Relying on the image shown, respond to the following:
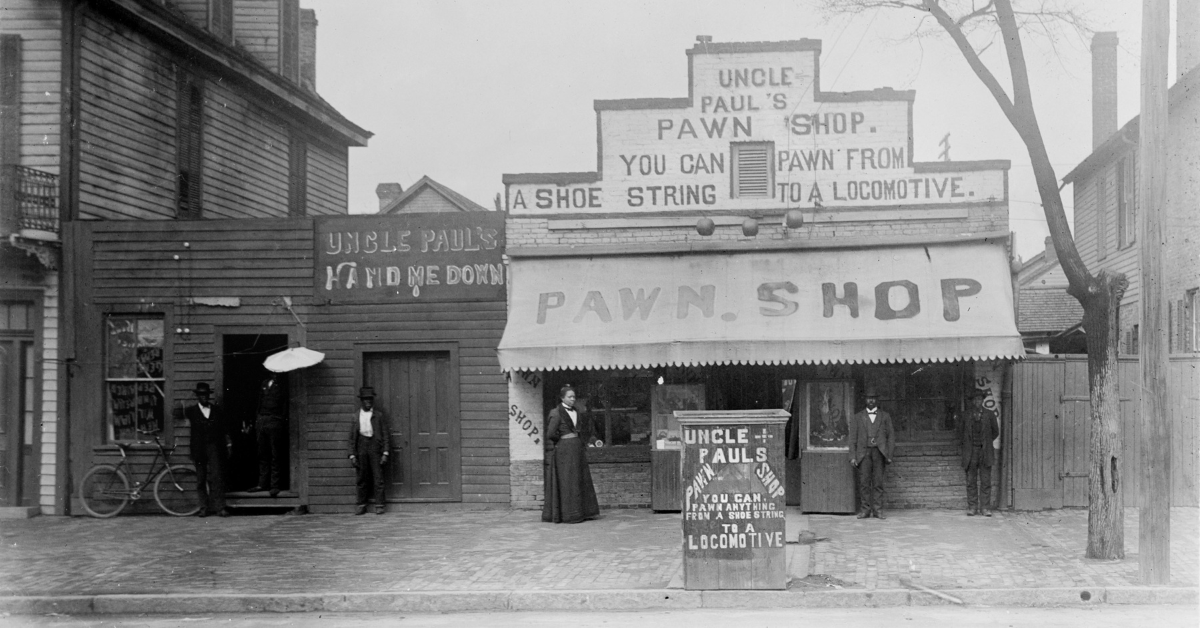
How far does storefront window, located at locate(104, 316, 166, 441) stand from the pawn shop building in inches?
198

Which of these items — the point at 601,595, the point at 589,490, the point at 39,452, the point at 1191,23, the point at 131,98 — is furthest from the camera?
the point at 1191,23

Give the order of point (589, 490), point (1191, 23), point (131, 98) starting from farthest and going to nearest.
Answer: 1. point (1191, 23)
2. point (131, 98)
3. point (589, 490)

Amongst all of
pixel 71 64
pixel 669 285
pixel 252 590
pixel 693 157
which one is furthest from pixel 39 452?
pixel 693 157

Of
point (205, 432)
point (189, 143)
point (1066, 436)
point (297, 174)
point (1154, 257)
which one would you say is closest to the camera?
point (1154, 257)

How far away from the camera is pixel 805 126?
13.2m

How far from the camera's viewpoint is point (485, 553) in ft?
34.3

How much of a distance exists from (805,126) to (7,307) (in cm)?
1123

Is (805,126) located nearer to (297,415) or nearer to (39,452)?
(297,415)

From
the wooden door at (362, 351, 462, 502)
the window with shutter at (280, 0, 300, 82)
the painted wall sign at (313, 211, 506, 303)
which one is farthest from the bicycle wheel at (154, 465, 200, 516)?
the window with shutter at (280, 0, 300, 82)

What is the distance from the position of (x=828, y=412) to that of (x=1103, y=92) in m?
15.6

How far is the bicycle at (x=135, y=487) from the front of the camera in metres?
13.5

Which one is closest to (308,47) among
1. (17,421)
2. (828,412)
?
(17,421)

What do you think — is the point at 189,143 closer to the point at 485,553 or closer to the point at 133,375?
the point at 133,375

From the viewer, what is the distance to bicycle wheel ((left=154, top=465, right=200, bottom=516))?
44.6 feet
